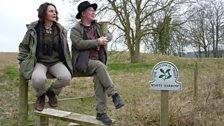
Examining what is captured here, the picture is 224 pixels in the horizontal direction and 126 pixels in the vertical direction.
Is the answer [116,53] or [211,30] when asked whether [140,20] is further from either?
[211,30]

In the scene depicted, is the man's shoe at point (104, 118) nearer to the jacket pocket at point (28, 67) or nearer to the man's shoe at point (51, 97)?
the man's shoe at point (51, 97)

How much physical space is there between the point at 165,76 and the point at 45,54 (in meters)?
1.42

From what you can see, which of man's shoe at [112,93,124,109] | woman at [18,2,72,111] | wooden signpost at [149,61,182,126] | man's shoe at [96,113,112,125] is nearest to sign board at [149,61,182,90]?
wooden signpost at [149,61,182,126]

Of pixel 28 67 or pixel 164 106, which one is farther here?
pixel 164 106

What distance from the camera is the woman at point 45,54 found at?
4.19 metres

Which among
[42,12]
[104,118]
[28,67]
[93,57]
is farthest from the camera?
[93,57]

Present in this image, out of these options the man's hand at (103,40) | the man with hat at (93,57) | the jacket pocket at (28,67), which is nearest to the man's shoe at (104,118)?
the man with hat at (93,57)

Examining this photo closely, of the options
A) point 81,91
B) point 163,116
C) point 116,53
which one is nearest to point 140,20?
point 116,53

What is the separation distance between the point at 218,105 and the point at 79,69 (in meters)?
3.72

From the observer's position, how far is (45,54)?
4355 mm

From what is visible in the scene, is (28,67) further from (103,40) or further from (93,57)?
(103,40)

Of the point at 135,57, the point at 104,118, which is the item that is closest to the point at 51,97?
the point at 104,118

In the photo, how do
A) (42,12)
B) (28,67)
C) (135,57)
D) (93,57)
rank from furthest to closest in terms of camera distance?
1. (135,57)
2. (93,57)
3. (42,12)
4. (28,67)

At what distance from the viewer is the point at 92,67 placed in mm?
4398
